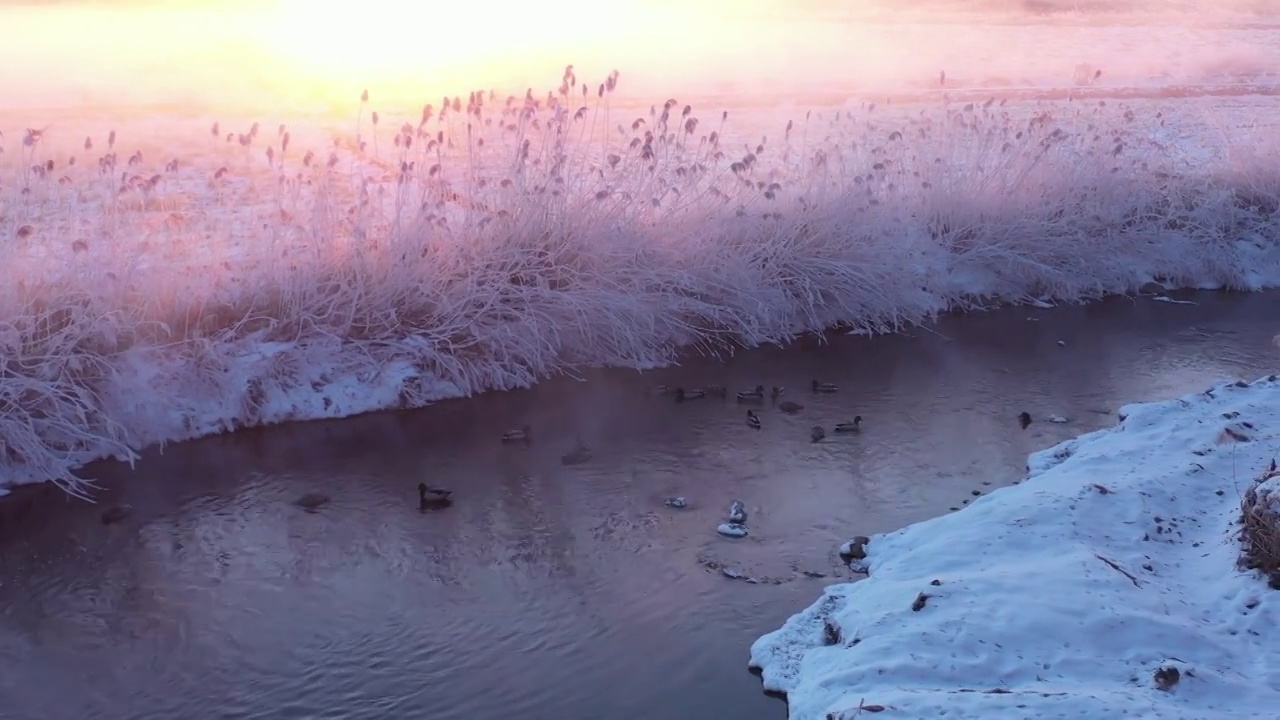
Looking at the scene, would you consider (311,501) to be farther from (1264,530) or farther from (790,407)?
(1264,530)

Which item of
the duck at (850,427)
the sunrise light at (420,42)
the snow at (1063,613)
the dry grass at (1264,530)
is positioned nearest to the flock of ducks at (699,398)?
the duck at (850,427)

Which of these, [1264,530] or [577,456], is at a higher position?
[1264,530]

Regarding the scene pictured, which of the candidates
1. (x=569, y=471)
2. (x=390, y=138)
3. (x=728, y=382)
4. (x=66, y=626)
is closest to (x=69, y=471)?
(x=66, y=626)

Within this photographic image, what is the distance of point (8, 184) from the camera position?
34.6 ft

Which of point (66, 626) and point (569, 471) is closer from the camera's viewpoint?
point (66, 626)

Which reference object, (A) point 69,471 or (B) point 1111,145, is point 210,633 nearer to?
(A) point 69,471

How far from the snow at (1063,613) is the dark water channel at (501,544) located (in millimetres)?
350

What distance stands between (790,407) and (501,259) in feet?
8.55

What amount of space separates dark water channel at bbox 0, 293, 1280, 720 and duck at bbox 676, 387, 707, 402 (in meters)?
0.23

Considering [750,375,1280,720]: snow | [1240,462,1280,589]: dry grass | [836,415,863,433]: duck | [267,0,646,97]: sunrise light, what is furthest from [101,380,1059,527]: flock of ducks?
[267,0,646,97]: sunrise light

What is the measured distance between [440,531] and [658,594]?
5.01 ft

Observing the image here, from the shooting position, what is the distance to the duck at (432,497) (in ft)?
23.6

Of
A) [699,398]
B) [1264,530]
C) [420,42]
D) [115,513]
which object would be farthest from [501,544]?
[420,42]

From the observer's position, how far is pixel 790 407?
891 cm
